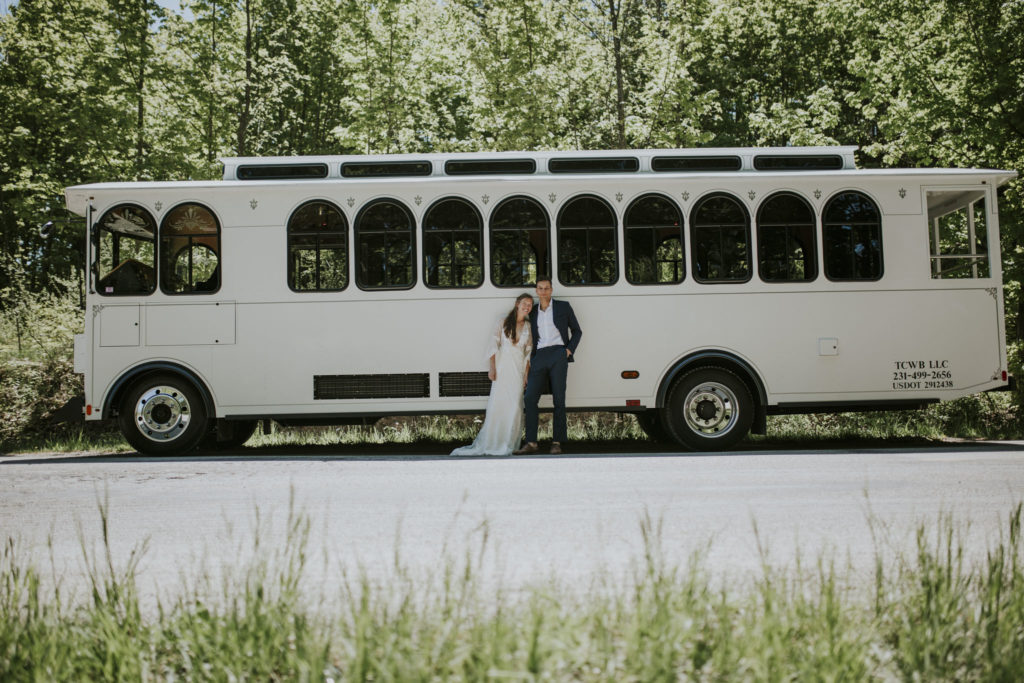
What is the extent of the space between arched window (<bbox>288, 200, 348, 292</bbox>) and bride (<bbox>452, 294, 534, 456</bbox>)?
6.61 ft

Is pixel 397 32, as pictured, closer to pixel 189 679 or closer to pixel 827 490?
pixel 827 490

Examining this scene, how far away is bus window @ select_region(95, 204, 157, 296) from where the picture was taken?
10141 millimetres

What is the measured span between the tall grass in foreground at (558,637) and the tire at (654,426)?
733 cm

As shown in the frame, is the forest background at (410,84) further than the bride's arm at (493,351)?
Yes

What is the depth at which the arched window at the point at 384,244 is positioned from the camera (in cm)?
1017

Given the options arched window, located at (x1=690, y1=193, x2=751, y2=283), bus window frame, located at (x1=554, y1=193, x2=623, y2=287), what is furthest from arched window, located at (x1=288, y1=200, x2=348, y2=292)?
arched window, located at (x1=690, y1=193, x2=751, y2=283)

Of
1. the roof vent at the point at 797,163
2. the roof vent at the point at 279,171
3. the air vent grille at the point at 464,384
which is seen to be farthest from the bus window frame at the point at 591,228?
the roof vent at the point at 279,171

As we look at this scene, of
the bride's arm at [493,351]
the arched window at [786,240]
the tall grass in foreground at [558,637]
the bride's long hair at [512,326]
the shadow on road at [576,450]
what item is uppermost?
the arched window at [786,240]

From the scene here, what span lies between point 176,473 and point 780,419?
9.50 metres

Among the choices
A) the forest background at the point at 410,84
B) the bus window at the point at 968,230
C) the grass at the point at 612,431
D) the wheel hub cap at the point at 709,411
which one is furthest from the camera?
the forest background at the point at 410,84

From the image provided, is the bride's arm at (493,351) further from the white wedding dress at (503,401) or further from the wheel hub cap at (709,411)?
the wheel hub cap at (709,411)

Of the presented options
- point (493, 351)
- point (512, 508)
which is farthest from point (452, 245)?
point (512, 508)

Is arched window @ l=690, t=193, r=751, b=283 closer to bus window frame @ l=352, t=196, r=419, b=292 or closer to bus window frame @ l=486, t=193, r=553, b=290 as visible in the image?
bus window frame @ l=486, t=193, r=553, b=290

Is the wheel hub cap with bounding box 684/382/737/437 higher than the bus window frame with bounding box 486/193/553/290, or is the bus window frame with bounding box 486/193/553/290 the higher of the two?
the bus window frame with bounding box 486/193/553/290
